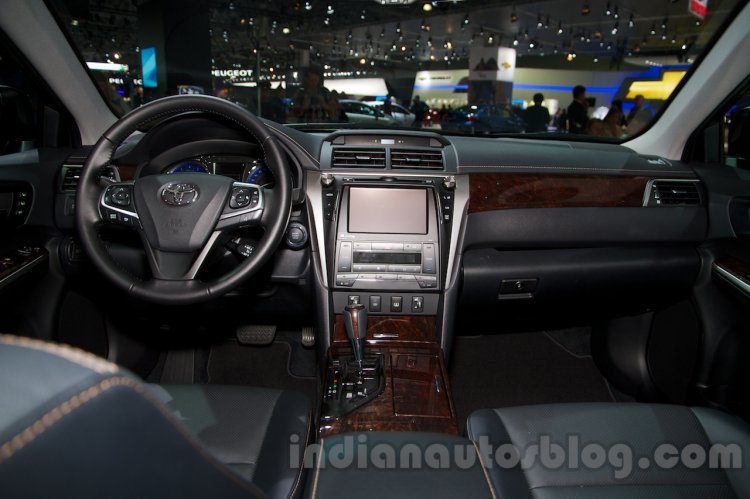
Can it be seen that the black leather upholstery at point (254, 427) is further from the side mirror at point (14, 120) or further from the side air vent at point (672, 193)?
the side air vent at point (672, 193)

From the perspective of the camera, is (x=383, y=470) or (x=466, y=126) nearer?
(x=383, y=470)

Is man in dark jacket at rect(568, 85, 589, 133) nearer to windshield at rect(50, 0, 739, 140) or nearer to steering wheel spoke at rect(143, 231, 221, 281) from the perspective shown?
windshield at rect(50, 0, 739, 140)

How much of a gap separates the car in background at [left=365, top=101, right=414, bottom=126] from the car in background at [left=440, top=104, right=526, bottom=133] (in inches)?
7.5

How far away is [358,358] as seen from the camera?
6.85 feet

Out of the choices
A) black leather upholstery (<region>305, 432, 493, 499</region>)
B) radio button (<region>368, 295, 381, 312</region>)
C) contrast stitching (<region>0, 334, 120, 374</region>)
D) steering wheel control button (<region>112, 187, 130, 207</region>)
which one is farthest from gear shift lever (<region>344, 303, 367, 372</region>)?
contrast stitching (<region>0, 334, 120, 374</region>)

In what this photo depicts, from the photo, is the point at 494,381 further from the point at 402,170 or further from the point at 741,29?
the point at 741,29

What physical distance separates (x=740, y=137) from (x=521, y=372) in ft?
5.58

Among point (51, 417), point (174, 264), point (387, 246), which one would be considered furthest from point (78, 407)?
point (387, 246)

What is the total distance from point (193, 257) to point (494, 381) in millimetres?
2069

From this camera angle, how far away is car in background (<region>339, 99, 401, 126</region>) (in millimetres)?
2818

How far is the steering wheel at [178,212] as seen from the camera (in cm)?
171

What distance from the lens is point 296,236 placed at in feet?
7.69

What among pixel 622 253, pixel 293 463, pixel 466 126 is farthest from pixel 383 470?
pixel 466 126

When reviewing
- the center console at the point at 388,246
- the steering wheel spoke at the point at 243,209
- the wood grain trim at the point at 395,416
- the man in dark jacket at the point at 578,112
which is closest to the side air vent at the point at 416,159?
the center console at the point at 388,246
